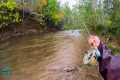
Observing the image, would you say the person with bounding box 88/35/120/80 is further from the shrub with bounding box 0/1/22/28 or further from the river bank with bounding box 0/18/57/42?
the shrub with bounding box 0/1/22/28

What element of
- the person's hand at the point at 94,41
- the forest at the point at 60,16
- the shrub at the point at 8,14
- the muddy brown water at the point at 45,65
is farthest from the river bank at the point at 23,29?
the person's hand at the point at 94,41

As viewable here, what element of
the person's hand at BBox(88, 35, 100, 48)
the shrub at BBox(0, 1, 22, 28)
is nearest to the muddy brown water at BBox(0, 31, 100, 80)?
the shrub at BBox(0, 1, 22, 28)

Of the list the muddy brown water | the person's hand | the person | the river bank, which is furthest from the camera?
the river bank

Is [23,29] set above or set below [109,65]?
below

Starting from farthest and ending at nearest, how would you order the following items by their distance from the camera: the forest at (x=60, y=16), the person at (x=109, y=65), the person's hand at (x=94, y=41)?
the forest at (x=60, y=16) → the person's hand at (x=94, y=41) → the person at (x=109, y=65)

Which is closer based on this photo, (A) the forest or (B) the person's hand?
(B) the person's hand

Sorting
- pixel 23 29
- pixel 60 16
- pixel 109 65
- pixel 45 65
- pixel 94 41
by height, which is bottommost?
pixel 45 65

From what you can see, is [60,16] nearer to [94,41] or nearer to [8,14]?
[8,14]

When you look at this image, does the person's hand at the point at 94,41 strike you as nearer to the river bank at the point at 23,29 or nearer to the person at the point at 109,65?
the person at the point at 109,65

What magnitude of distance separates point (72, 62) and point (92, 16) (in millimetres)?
15131

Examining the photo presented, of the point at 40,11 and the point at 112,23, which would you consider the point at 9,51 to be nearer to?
the point at 112,23

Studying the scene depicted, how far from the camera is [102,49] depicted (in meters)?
1.93

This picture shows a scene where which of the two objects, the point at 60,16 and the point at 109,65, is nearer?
the point at 109,65

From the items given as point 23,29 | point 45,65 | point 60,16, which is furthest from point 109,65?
point 60,16
